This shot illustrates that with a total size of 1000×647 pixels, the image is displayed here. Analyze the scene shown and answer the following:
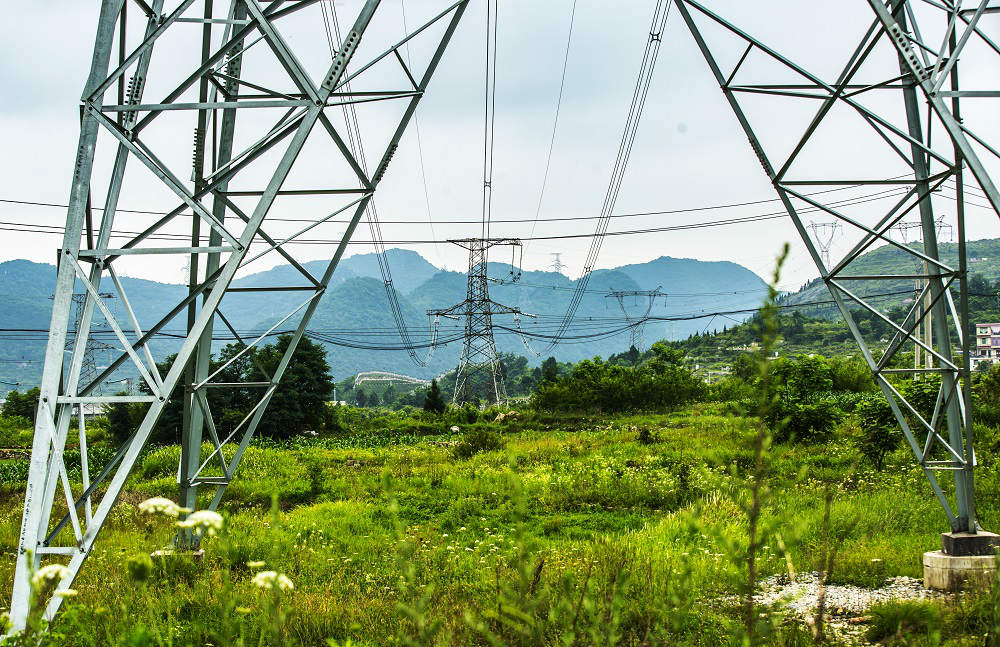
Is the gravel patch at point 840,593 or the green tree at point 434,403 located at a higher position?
the green tree at point 434,403

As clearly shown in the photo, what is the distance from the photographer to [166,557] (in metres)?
7.39

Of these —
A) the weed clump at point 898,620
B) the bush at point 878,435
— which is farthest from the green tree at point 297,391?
the weed clump at point 898,620

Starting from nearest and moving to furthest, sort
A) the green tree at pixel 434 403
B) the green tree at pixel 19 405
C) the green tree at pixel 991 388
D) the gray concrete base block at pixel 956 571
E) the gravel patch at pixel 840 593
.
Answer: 1. the gravel patch at pixel 840 593
2. the gray concrete base block at pixel 956 571
3. the green tree at pixel 991 388
4. the green tree at pixel 434 403
5. the green tree at pixel 19 405

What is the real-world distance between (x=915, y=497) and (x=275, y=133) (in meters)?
9.61

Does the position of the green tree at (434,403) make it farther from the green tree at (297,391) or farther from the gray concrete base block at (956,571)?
the gray concrete base block at (956,571)

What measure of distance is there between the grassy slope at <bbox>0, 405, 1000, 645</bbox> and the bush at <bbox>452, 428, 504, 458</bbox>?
1409 mm

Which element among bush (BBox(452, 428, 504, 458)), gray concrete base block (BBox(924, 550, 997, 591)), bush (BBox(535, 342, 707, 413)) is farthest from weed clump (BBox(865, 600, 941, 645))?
bush (BBox(535, 342, 707, 413))

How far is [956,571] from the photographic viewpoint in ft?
22.1

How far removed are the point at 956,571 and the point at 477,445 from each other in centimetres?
1395

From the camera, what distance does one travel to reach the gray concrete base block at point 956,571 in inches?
260

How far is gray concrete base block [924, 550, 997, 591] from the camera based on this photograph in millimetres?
6594

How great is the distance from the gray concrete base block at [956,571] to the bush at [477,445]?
1270 cm

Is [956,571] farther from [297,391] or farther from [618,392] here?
[618,392]

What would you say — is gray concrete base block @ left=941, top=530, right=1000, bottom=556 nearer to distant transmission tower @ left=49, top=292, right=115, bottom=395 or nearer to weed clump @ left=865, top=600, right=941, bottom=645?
weed clump @ left=865, top=600, right=941, bottom=645
